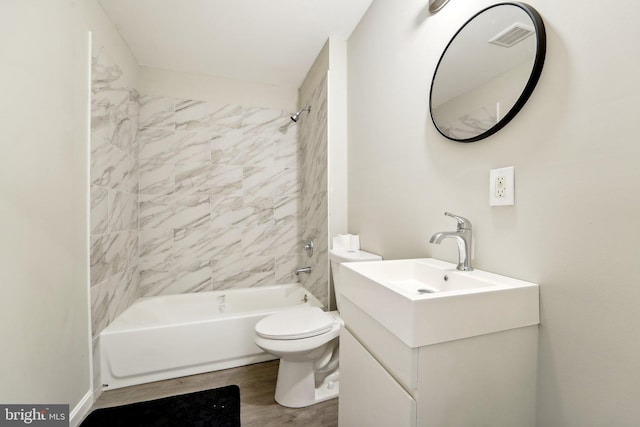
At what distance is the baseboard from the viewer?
141 centimetres

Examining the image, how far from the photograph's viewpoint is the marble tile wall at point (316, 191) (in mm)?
2172

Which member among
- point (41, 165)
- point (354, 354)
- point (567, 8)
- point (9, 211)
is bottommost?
point (354, 354)

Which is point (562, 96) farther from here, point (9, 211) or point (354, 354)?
point (9, 211)

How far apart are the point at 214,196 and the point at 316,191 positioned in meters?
1.06

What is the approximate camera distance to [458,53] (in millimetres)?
1116

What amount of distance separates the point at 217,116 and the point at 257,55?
2.32ft

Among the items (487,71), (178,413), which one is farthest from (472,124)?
(178,413)

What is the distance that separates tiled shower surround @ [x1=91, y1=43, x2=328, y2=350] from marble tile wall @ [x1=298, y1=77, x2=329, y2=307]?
0.01 meters

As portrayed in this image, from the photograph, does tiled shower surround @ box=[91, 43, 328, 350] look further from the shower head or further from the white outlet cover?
the white outlet cover

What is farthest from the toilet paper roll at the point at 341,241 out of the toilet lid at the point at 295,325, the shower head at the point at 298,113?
the shower head at the point at 298,113

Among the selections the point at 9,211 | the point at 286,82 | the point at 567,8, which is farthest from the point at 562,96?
the point at 286,82

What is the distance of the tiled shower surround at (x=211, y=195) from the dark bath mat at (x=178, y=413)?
0.73 m

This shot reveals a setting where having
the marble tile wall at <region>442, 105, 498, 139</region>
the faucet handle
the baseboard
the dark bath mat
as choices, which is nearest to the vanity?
the faucet handle

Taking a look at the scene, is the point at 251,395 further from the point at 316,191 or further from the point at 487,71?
the point at 487,71
